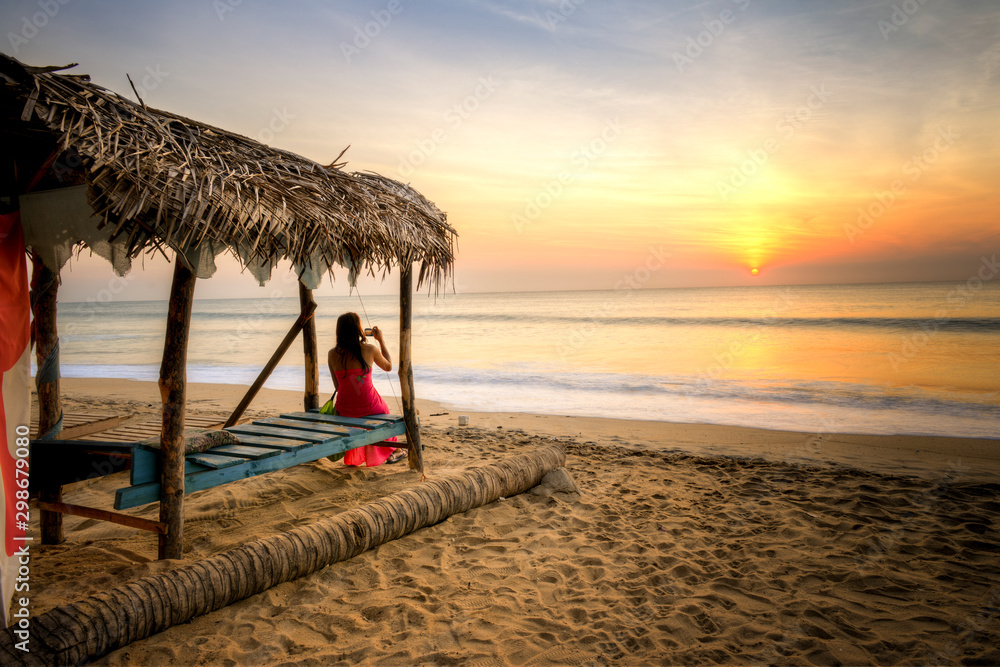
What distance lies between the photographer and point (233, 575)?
2.90 metres

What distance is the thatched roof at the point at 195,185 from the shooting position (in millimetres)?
2486

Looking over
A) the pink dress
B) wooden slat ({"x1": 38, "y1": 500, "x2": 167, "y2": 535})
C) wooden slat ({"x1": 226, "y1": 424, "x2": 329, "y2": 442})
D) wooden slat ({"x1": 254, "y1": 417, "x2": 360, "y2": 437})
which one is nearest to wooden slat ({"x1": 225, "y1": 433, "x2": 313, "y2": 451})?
wooden slat ({"x1": 226, "y1": 424, "x2": 329, "y2": 442})

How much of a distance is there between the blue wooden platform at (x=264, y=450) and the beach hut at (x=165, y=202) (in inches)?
4.5

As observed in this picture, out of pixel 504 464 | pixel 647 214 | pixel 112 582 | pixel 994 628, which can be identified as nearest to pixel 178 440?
pixel 112 582

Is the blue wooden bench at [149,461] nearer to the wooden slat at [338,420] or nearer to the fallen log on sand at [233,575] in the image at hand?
the wooden slat at [338,420]

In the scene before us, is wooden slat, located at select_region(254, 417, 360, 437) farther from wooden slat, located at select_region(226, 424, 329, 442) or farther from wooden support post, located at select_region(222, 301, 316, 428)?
wooden support post, located at select_region(222, 301, 316, 428)

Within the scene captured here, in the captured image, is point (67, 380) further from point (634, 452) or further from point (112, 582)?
point (634, 452)

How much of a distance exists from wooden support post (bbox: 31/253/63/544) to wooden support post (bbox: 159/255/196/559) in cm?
108

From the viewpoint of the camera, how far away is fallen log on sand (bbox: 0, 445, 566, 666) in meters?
2.28

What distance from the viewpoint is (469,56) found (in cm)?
885

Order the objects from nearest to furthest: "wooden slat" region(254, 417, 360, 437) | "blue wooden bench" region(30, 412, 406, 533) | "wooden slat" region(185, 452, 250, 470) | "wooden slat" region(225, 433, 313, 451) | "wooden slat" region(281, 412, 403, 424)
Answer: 1. "blue wooden bench" region(30, 412, 406, 533)
2. "wooden slat" region(185, 452, 250, 470)
3. "wooden slat" region(225, 433, 313, 451)
4. "wooden slat" region(254, 417, 360, 437)
5. "wooden slat" region(281, 412, 403, 424)

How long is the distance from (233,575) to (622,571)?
2.37 m

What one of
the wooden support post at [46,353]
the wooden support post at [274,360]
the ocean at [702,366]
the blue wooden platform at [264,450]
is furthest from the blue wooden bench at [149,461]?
the ocean at [702,366]

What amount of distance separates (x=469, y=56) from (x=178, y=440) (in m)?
7.88
